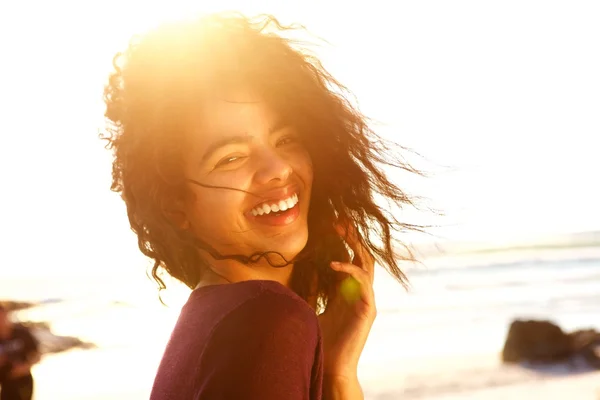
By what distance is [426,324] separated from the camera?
1180 cm

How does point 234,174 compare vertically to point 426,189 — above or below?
above

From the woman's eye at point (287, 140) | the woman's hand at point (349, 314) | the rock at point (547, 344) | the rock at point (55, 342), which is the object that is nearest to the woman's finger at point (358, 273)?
the woman's hand at point (349, 314)

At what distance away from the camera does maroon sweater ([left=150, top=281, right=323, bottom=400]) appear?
1.04 metres

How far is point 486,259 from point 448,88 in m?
3.85

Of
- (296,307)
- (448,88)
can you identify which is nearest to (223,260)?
(296,307)

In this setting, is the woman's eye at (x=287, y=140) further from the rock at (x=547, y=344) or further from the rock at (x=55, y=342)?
the rock at (x=55, y=342)

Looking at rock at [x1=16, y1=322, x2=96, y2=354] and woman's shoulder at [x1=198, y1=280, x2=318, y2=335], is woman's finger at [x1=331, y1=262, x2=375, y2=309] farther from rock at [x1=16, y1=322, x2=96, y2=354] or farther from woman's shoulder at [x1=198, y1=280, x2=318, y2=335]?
rock at [x1=16, y1=322, x2=96, y2=354]

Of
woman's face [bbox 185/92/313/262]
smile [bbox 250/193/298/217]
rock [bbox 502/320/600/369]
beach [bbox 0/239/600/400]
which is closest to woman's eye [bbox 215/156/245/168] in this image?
woman's face [bbox 185/92/313/262]

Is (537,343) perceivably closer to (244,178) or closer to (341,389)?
(341,389)

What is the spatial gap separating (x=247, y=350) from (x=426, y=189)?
19.8ft

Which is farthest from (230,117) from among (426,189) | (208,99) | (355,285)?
(426,189)

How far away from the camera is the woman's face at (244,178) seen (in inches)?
52.6

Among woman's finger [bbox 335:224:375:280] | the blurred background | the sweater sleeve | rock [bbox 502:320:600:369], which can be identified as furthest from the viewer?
the blurred background

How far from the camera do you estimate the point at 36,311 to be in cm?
1300
